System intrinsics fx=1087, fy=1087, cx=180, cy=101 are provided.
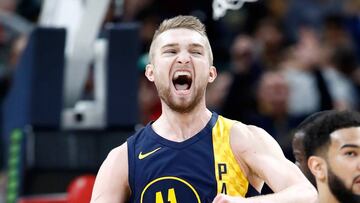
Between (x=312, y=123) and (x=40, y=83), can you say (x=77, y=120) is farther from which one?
(x=312, y=123)

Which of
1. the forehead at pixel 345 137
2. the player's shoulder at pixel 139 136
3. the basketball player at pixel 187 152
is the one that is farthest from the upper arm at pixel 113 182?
the forehead at pixel 345 137

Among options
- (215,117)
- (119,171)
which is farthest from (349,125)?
(119,171)

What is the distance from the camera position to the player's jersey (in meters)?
5.54

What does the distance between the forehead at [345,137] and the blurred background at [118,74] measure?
2442mm

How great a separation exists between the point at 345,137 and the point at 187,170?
103 centimetres

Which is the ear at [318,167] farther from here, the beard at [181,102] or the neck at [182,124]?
the beard at [181,102]

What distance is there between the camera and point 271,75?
10711 mm

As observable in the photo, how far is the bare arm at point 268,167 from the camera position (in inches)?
208

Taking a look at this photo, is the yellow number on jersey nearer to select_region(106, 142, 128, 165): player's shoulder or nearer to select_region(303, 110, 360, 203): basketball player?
select_region(106, 142, 128, 165): player's shoulder

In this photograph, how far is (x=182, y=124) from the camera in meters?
5.75

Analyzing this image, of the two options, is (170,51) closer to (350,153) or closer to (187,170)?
(187,170)

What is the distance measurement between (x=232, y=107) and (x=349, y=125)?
4843mm

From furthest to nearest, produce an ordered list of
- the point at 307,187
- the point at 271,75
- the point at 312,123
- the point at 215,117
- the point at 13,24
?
the point at 13,24, the point at 271,75, the point at 312,123, the point at 215,117, the point at 307,187

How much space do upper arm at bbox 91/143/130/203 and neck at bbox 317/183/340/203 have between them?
1.13 m
